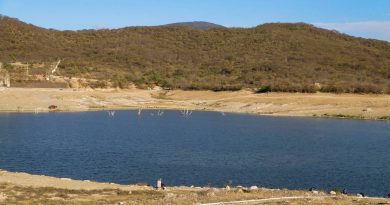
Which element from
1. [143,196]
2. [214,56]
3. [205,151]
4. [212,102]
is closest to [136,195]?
[143,196]

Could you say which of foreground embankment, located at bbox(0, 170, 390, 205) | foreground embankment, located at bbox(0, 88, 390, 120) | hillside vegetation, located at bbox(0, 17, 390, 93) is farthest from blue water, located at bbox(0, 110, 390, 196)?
hillside vegetation, located at bbox(0, 17, 390, 93)

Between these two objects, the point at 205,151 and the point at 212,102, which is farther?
the point at 212,102

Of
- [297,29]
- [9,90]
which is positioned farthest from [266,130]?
[297,29]

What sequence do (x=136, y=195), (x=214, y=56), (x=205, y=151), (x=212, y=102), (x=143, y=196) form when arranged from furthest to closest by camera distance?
(x=214, y=56), (x=212, y=102), (x=205, y=151), (x=136, y=195), (x=143, y=196)

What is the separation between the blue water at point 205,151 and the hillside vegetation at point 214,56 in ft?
120

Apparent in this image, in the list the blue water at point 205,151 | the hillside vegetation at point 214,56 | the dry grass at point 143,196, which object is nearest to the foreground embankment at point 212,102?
the hillside vegetation at point 214,56

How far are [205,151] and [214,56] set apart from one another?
110 m

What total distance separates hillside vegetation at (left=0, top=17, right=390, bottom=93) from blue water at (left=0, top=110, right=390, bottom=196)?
36.5 m

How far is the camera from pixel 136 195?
23297mm

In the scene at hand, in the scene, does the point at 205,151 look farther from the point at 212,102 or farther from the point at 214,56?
the point at 214,56

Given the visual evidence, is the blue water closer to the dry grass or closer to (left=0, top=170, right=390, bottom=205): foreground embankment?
(left=0, top=170, right=390, bottom=205): foreground embankment

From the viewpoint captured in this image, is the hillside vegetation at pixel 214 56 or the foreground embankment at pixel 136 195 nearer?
the foreground embankment at pixel 136 195

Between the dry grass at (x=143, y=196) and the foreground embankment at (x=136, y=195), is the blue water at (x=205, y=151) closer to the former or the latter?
the foreground embankment at (x=136, y=195)

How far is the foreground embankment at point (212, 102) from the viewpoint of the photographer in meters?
76.9
